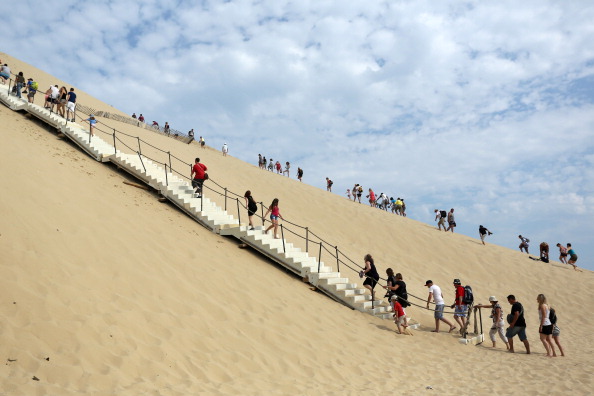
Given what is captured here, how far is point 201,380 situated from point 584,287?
2111 centimetres

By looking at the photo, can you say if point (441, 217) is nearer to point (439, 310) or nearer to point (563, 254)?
point (563, 254)

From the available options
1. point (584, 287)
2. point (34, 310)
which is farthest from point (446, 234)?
point (34, 310)

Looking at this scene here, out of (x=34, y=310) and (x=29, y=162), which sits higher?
(x=29, y=162)

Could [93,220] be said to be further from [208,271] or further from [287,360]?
[287,360]

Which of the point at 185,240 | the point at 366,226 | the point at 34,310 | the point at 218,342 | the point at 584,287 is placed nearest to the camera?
the point at 34,310

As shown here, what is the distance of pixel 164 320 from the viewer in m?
7.48

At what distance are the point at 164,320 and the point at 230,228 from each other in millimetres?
6375

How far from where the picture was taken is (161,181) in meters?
15.2

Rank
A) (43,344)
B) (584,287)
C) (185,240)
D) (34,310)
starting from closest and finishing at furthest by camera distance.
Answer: (43,344)
(34,310)
(185,240)
(584,287)

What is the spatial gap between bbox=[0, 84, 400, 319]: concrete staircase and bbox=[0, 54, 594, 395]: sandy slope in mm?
382

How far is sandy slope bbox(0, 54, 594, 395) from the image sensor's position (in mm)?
5992

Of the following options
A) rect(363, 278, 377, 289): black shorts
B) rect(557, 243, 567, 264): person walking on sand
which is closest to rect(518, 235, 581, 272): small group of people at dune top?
rect(557, 243, 567, 264): person walking on sand

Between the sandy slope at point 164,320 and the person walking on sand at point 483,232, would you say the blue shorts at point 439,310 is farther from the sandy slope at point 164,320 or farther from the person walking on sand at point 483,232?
the person walking on sand at point 483,232

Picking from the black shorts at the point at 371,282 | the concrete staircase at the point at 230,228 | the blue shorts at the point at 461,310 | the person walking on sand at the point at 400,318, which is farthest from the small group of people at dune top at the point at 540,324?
the concrete staircase at the point at 230,228
